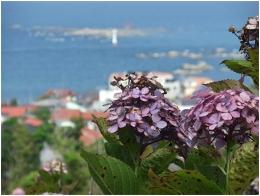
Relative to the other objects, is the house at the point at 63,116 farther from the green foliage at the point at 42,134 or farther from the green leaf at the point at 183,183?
the green leaf at the point at 183,183

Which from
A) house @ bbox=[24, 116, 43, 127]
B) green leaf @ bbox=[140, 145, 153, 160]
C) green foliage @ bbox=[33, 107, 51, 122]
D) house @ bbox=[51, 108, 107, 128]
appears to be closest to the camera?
green leaf @ bbox=[140, 145, 153, 160]

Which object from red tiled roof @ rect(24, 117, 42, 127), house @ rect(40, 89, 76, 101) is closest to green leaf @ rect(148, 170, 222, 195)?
house @ rect(40, 89, 76, 101)

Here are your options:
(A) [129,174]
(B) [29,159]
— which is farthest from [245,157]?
(B) [29,159]

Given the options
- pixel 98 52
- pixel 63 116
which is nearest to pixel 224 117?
pixel 63 116

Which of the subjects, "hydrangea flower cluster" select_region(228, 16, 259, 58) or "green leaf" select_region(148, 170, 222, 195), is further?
"hydrangea flower cluster" select_region(228, 16, 259, 58)

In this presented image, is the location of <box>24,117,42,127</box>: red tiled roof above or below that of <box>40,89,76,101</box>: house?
below

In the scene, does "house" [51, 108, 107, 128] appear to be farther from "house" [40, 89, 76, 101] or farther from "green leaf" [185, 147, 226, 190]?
"green leaf" [185, 147, 226, 190]

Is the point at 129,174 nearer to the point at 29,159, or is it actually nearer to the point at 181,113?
the point at 181,113
